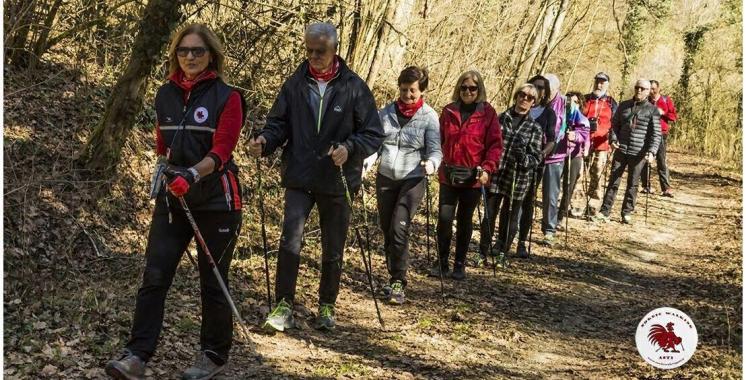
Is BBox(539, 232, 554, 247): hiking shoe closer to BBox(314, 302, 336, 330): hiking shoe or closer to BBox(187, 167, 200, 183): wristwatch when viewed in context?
BBox(314, 302, 336, 330): hiking shoe

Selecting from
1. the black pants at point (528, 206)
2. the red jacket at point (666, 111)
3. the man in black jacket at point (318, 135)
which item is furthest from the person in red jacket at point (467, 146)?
the red jacket at point (666, 111)

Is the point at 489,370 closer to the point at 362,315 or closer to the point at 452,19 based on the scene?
the point at 362,315

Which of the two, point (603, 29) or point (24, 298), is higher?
point (603, 29)

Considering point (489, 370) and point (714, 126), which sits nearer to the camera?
point (489, 370)

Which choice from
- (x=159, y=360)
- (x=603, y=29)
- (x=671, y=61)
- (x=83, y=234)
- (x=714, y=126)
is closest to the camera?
(x=159, y=360)

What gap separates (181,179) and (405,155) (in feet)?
10.7

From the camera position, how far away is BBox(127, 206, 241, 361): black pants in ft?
16.0

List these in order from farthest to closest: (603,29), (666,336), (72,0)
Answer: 1. (603,29)
2. (72,0)
3. (666,336)

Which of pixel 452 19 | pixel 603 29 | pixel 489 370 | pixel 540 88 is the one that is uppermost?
pixel 603 29

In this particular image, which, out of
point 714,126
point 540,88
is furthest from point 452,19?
point 714,126

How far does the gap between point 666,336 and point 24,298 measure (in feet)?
16.1

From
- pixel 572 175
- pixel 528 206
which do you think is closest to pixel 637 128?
pixel 572 175

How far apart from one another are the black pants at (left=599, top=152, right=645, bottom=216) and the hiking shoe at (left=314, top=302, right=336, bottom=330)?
7.93 meters

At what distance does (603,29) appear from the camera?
2131 centimetres
